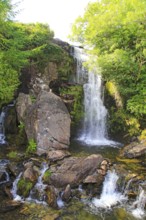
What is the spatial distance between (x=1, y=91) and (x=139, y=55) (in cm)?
925

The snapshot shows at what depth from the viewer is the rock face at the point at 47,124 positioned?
1320 centimetres

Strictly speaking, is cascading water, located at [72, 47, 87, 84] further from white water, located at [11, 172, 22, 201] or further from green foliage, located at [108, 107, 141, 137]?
white water, located at [11, 172, 22, 201]

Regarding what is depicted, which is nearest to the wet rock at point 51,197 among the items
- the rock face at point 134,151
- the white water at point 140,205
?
Result: the white water at point 140,205

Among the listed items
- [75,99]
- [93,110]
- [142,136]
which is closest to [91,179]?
[142,136]

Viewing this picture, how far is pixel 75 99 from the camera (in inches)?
684

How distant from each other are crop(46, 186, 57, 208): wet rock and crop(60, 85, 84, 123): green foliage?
25.8 ft

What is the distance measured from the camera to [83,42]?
1897cm

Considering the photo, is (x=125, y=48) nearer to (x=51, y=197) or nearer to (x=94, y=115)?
(x=94, y=115)

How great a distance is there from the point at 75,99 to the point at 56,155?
6.23m

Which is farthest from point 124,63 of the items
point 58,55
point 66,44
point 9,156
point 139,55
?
point 9,156

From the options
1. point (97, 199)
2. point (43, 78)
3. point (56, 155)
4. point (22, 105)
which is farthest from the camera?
point (43, 78)

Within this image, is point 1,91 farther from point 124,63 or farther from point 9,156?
point 124,63

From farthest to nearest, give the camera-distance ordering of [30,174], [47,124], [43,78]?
[43,78], [47,124], [30,174]

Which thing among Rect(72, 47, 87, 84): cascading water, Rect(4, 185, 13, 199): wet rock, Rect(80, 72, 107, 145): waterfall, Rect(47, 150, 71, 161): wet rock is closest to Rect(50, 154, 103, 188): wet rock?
Rect(47, 150, 71, 161): wet rock
